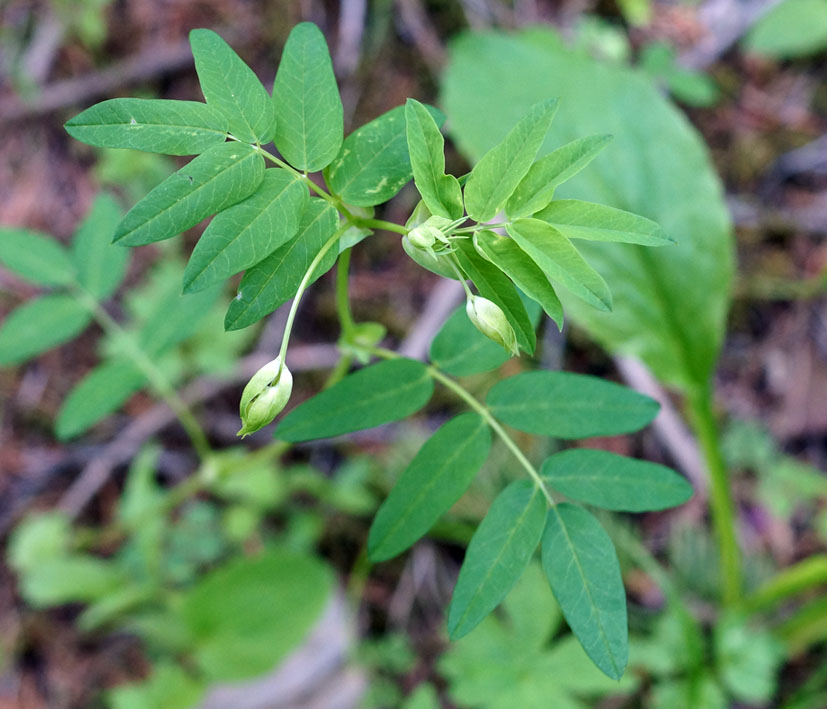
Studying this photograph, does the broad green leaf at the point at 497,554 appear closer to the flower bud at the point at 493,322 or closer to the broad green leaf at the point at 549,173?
the flower bud at the point at 493,322

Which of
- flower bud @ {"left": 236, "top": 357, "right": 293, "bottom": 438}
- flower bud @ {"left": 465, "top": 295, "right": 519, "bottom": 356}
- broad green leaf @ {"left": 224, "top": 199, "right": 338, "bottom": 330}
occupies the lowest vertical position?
flower bud @ {"left": 236, "top": 357, "right": 293, "bottom": 438}

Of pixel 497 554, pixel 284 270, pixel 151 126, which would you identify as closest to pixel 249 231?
pixel 284 270

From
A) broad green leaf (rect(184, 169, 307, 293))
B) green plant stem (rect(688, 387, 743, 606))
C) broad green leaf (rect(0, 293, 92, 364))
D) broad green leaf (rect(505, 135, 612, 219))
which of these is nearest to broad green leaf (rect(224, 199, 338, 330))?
broad green leaf (rect(184, 169, 307, 293))

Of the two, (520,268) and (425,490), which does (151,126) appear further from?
(425,490)

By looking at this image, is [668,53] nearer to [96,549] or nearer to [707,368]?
[707,368]

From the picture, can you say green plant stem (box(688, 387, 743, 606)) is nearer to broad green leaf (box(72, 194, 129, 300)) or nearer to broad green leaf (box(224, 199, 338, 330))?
broad green leaf (box(224, 199, 338, 330))

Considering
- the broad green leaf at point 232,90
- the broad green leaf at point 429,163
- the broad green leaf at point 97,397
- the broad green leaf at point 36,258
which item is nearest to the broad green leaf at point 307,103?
the broad green leaf at point 232,90

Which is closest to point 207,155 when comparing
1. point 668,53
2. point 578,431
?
point 578,431
